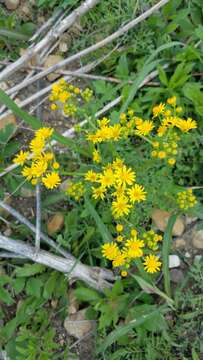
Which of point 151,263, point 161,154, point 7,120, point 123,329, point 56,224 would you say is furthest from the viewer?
point 7,120

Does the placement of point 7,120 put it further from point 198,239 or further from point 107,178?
point 198,239

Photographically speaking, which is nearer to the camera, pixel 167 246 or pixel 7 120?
pixel 167 246

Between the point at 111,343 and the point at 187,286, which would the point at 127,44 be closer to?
the point at 187,286

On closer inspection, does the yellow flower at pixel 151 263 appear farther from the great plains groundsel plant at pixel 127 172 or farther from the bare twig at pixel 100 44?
the bare twig at pixel 100 44

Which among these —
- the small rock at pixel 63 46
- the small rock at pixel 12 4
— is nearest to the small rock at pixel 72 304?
the small rock at pixel 63 46

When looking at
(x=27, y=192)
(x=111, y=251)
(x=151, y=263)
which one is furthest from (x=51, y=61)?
(x=151, y=263)

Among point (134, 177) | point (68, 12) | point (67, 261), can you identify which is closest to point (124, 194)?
point (134, 177)
